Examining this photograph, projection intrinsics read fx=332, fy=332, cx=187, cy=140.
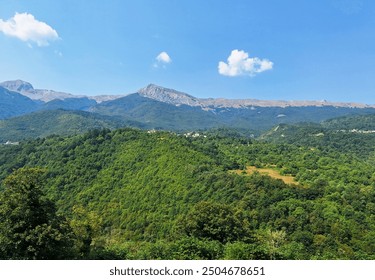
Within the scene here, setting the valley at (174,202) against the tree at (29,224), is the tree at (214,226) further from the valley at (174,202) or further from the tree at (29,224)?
the tree at (29,224)

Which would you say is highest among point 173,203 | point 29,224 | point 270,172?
point 29,224

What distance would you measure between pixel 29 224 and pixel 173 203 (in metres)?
56.0

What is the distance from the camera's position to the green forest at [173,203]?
78.8 feet

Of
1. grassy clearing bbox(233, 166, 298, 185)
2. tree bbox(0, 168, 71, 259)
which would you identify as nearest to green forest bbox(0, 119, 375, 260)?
tree bbox(0, 168, 71, 259)

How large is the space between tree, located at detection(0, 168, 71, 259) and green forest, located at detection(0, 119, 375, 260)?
0.07 metres

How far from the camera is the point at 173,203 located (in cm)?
7788

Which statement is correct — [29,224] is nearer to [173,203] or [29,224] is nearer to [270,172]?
[173,203]

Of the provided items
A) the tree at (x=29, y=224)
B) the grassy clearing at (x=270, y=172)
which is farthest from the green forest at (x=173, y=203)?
the grassy clearing at (x=270, y=172)

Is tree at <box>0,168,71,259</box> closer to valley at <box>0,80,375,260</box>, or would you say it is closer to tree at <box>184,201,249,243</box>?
valley at <box>0,80,375,260</box>

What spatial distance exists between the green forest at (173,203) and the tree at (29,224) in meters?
0.07

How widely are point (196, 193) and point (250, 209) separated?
16339mm

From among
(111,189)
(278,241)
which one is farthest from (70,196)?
(278,241)

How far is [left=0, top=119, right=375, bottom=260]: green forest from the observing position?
2402 cm

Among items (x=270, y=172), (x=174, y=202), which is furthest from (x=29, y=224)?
(x=270, y=172)
